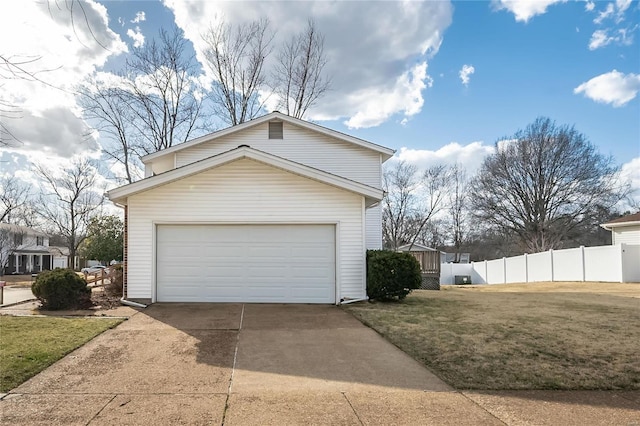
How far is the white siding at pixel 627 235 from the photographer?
23469 millimetres

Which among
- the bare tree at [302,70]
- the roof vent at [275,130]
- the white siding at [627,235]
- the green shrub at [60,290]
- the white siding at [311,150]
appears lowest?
the green shrub at [60,290]

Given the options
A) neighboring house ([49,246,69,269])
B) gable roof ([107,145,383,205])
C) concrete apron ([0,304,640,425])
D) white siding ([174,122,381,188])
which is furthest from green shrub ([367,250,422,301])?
neighboring house ([49,246,69,269])

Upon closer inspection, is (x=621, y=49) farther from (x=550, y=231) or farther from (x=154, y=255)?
(x=550, y=231)

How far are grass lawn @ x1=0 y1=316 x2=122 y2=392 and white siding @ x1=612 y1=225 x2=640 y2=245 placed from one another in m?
27.1

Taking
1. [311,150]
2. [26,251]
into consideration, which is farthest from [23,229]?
[311,150]

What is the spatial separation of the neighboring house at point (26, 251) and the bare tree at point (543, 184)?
43018 mm

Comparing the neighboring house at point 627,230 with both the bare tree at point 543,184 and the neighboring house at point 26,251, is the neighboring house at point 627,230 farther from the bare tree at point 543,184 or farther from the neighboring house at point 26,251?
the neighboring house at point 26,251

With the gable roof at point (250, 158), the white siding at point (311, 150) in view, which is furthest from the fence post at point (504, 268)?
the gable roof at point (250, 158)

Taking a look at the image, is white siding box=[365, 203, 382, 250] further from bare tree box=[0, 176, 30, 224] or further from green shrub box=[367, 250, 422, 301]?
bare tree box=[0, 176, 30, 224]

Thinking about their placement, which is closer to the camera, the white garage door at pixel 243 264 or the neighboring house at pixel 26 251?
the white garage door at pixel 243 264

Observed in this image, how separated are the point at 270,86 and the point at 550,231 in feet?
86.0

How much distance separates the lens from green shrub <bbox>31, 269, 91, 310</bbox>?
9.91 metres

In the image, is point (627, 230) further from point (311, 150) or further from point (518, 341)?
point (518, 341)

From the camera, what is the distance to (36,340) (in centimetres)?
668
